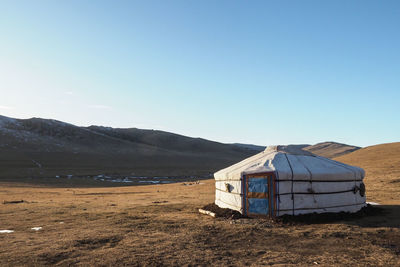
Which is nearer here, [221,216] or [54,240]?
[54,240]

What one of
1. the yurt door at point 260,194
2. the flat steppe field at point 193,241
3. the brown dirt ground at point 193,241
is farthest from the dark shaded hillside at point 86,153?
the yurt door at point 260,194

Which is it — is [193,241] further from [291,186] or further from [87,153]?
[87,153]

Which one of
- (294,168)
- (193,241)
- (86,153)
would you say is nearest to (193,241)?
(193,241)

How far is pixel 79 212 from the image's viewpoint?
1186cm

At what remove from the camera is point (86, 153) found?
204 feet

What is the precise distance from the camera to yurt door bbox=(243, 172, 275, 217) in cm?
952

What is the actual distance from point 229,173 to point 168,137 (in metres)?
90.3

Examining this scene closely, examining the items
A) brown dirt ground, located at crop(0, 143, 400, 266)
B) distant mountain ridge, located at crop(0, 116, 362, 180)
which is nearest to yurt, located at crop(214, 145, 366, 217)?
brown dirt ground, located at crop(0, 143, 400, 266)

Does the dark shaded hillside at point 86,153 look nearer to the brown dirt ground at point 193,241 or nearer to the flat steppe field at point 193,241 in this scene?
the brown dirt ground at point 193,241

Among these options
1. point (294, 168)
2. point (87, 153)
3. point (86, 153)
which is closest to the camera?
point (294, 168)

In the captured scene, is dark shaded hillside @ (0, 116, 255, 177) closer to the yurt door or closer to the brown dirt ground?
the brown dirt ground

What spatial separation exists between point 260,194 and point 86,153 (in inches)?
2251

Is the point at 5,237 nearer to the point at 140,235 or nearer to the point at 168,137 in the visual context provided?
the point at 140,235

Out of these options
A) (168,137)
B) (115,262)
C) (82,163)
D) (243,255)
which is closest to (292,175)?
(243,255)
